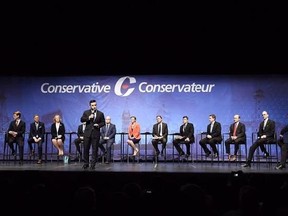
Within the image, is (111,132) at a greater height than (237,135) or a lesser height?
greater

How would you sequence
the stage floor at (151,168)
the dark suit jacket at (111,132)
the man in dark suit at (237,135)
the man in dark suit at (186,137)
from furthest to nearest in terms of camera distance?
the dark suit jacket at (111,132)
the man in dark suit at (186,137)
the man in dark suit at (237,135)
the stage floor at (151,168)

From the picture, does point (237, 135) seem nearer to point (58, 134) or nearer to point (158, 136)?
point (158, 136)

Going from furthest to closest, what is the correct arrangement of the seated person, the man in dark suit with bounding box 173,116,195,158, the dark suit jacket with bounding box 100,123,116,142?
the dark suit jacket with bounding box 100,123,116,142 → the seated person → the man in dark suit with bounding box 173,116,195,158

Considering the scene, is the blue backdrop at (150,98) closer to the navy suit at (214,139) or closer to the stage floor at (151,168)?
the navy suit at (214,139)

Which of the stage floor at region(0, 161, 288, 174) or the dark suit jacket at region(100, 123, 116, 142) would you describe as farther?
the dark suit jacket at region(100, 123, 116, 142)

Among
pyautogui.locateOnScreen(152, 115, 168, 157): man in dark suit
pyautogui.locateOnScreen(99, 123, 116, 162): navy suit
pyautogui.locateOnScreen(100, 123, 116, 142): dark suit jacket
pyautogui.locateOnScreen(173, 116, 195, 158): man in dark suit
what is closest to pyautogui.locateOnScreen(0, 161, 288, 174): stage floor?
pyautogui.locateOnScreen(173, 116, 195, 158): man in dark suit

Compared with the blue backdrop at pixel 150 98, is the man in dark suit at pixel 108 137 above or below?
below

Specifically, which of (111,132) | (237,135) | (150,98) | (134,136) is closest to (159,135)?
(134,136)

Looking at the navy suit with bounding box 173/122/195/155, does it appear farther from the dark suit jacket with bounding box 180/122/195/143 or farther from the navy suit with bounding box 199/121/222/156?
the navy suit with bounding box 199/121/222/156

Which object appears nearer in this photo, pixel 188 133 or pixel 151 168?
pixel 151 168

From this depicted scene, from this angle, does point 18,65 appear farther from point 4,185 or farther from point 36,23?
point 4,185

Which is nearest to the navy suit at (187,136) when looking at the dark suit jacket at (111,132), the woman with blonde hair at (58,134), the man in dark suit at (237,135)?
the man in dark suit at (237,135)

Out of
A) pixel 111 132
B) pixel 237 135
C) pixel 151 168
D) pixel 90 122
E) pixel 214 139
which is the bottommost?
pixel 151 168

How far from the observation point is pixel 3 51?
32.6 feet
